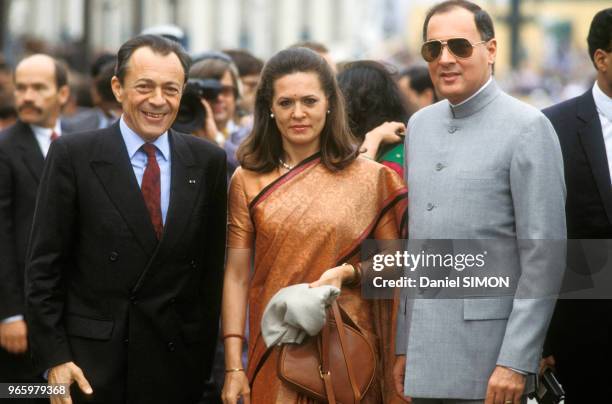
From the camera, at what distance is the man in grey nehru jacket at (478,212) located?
5242mm

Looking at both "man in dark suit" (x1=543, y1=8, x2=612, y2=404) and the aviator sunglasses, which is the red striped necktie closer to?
the aviator sunglasses

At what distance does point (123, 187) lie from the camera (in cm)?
565

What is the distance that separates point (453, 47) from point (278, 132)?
0.83 metres

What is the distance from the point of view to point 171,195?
18.8 feet

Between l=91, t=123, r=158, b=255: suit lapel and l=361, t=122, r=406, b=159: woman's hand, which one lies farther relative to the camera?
l=361, t=122, r=406, b=159: woman's hand

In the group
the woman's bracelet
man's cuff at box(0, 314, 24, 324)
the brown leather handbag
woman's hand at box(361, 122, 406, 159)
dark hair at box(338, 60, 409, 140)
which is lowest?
man's cuff at box(0, 314, 24, 324)

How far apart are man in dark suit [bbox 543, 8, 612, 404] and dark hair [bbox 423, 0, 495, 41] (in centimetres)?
93

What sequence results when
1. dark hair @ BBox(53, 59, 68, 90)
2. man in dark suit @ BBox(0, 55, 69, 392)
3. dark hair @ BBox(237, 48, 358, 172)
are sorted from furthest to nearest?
dark hair @ BBox(53, 59, 68, 90)
man in dark suit @ BBox(0, 55, 69, 392)
dark hair @ BBox(237, 48, 358, 172)

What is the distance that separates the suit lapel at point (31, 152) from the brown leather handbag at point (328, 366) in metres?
2.66

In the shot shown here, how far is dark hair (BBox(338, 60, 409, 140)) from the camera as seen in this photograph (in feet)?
22.6

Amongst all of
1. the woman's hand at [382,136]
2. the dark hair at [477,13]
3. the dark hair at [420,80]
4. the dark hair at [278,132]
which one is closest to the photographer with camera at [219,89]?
the dark hair at [420,80]

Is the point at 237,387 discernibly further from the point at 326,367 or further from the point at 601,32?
the point at 601,32

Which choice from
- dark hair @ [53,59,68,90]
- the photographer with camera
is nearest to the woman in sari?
the photographer with camera

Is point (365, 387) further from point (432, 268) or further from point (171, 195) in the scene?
point (171, 195)
